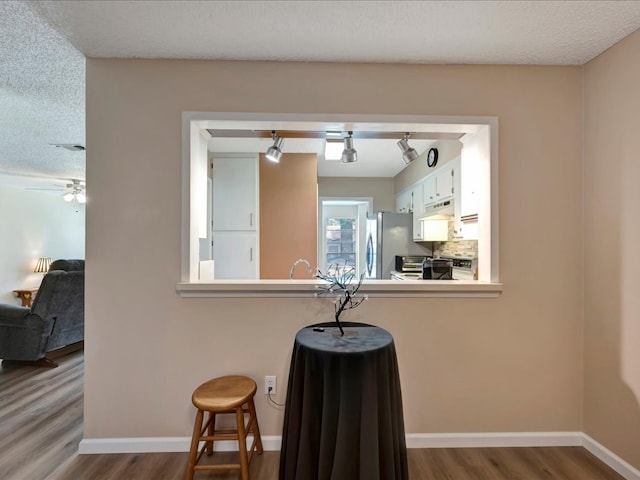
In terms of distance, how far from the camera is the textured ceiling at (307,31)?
1486mm

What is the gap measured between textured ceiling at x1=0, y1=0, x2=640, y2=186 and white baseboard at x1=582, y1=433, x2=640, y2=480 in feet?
7.71

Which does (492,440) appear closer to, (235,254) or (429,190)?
(429,190)

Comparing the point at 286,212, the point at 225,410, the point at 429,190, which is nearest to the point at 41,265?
the point at 286,212

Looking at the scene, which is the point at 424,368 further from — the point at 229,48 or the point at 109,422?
the point at 229,48

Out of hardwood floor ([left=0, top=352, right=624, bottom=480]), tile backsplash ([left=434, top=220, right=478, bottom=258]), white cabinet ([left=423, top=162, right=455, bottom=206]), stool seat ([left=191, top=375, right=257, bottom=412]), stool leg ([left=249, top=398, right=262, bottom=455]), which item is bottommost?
hardwood floor ([left=0, top=352, right=624, bottom=480])

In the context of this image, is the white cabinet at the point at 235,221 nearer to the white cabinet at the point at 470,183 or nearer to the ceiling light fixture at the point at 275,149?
the ceiling light fixture at the point at 275,149

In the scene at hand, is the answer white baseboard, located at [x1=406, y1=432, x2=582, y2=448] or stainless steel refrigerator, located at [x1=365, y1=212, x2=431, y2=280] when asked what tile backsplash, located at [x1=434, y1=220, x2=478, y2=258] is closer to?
stainless steel refrigerator, located at [x1=365, y1=212, x2=431, y2=280]

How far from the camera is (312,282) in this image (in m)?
1.98

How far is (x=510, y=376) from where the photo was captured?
1979 mm

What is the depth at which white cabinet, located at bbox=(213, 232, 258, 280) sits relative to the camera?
3648mm

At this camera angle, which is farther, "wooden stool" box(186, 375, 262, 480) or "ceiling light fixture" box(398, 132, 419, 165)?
"ceiling light fixture" box(398, 132, 419, 165)

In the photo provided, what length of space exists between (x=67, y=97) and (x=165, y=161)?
130 cm

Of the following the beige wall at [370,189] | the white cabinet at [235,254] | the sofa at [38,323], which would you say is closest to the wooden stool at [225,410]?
the white cabinet at [235,254]

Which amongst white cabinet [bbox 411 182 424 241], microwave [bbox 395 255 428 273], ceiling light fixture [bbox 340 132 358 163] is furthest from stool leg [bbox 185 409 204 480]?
white cabinet [bbox 411 182 424 241]
